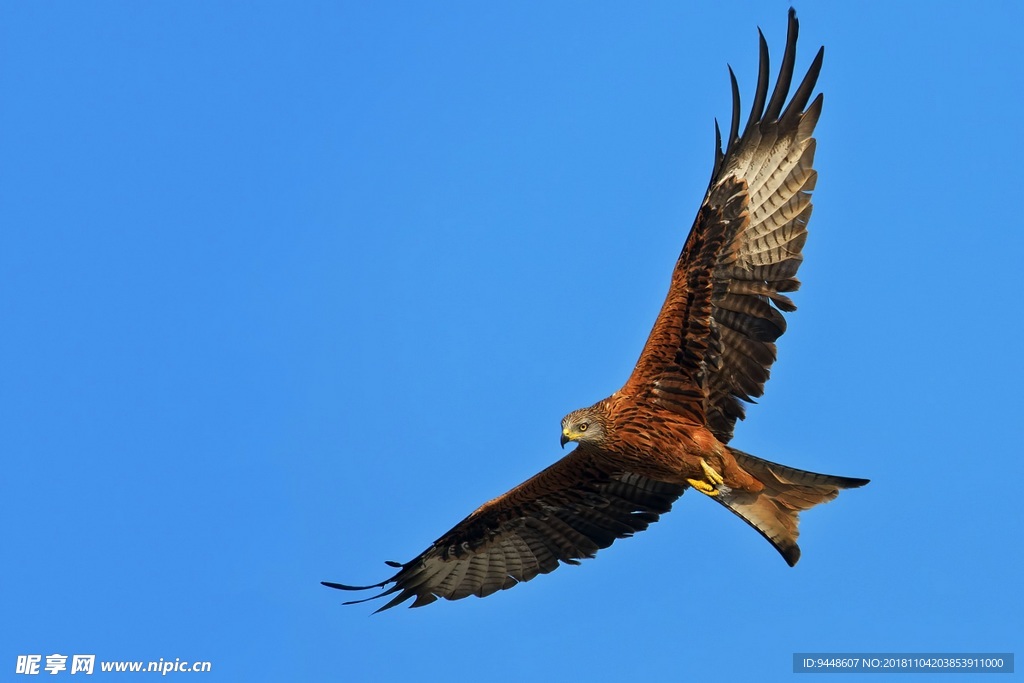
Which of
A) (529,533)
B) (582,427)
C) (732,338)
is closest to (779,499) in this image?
(732,338)

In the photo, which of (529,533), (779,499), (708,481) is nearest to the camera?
(708,481)

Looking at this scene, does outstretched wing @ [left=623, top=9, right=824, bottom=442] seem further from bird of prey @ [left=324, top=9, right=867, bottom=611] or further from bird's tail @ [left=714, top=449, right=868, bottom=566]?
bird's tail @ [left=714, top=449, right=868, bottom=566]

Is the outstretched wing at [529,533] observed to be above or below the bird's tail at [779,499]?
above

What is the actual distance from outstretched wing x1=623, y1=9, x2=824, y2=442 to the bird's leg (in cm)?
59

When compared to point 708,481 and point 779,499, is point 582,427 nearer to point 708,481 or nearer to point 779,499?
point 708,481

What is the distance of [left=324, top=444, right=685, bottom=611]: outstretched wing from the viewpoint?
14.1 metres

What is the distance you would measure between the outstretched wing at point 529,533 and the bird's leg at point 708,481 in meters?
0.94

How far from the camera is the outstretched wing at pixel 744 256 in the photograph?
12.7 m

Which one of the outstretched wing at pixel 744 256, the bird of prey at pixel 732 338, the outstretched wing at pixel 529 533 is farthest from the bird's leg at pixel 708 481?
the outstretched wing at pixel 529 533

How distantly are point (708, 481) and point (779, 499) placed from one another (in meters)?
0.67

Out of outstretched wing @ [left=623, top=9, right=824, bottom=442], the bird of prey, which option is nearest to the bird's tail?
the bird of prey

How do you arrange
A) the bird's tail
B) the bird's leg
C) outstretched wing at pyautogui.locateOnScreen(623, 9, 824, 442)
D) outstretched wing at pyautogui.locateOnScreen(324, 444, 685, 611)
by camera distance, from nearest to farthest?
outstretched wing at pyautogui.locateOnScreen(623, 9, 824, 442)
the bird's leg
the bird's tail
outstretched wing at pyautogui.locateOnScreen(324, 444, 685, 611)

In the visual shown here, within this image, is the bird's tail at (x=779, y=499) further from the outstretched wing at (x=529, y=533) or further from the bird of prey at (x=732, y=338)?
the outstretched wing at (x=529, y=533)

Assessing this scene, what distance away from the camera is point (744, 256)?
12.7 m
